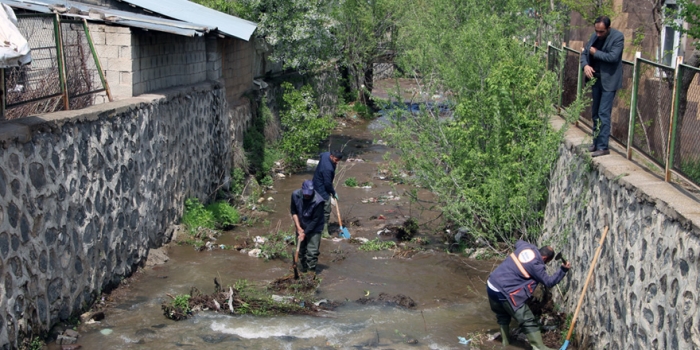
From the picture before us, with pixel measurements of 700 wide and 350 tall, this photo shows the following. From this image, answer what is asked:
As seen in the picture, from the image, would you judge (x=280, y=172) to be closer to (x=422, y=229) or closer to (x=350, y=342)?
(x=422, y=229)

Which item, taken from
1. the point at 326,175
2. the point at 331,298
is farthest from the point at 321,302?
the point at 326,175

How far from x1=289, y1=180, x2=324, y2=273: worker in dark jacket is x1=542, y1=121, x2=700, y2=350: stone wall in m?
3.11

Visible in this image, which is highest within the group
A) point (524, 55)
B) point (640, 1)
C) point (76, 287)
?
point (640, 1)

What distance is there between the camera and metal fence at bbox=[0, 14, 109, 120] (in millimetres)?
7402

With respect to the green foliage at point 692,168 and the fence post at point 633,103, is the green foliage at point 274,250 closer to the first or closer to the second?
the fence post at point 633,103

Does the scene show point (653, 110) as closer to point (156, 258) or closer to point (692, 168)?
point (692, 168)

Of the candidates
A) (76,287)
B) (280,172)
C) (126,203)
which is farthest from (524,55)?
(280,172)

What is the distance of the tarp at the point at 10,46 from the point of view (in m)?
5.84

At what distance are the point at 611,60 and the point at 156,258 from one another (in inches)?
250

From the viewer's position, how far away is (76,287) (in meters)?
7.38

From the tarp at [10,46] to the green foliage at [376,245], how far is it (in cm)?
626

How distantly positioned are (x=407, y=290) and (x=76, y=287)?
4.09 metres

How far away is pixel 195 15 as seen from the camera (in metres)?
13.4

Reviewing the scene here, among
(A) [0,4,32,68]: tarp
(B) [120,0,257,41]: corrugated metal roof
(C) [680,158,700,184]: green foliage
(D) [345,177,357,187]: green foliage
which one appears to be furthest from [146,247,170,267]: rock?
(C) [680,158,700,184]: green foliage
